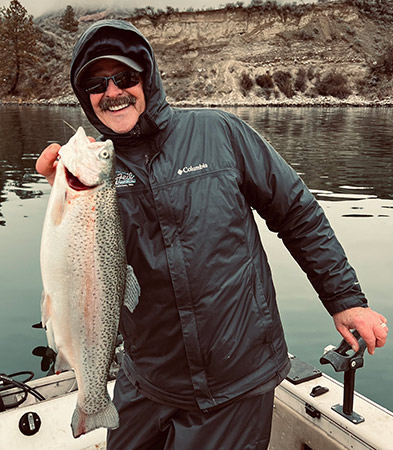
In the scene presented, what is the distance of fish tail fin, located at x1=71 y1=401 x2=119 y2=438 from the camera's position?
224cm

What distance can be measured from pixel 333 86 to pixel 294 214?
75.9 meters

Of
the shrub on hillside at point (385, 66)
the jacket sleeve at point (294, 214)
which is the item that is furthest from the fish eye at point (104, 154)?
the shrub on hillside at point (385, 66)

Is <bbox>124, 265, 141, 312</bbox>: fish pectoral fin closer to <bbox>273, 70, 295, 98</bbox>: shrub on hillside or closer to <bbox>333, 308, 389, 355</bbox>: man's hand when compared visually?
<bbox>333, 308, 389, 355</bbox>: man's hand

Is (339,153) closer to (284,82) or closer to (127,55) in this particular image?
(127,55)

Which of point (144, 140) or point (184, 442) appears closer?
point (184, 442)

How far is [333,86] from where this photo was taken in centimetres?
7344

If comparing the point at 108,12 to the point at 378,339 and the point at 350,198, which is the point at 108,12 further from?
the point at 378,339

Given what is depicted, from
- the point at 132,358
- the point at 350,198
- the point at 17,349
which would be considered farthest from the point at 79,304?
the point at 350,198

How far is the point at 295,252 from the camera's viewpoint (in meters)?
2.63

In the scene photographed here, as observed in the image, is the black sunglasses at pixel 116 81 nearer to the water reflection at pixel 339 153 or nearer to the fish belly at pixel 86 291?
the fish belly at pixel 86 291

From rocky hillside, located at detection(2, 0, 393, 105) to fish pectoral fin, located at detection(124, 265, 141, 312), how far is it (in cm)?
6758

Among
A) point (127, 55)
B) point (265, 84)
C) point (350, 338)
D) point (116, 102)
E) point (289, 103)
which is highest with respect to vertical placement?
point (127, 55)

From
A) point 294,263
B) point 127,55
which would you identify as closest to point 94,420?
point 127,55

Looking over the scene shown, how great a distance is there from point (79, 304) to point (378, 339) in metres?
1.40
